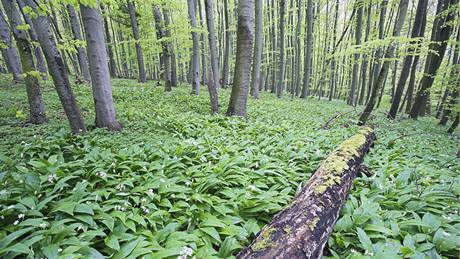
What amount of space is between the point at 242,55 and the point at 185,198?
514 cm

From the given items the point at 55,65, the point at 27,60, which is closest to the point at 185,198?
the point at 55,65

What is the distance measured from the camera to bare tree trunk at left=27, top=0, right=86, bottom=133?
13.9ft

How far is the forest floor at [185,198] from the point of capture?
226cm

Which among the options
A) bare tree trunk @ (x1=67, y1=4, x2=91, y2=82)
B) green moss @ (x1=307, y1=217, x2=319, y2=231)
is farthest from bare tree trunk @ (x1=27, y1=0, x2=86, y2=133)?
bare tree trunk @ (x1=67, y1=4, x2=91, y2=82)

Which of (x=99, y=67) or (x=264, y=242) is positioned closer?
(x=264, y=242)

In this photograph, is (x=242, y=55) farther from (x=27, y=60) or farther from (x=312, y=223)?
(x=312, y=223)

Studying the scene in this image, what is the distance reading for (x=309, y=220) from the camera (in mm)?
2449

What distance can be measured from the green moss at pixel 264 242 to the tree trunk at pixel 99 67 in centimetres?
450

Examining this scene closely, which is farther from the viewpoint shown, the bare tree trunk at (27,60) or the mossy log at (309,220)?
the bare tree trunk at (27,60)

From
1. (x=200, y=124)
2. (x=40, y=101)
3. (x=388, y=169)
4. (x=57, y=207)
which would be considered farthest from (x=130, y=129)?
(x=388, y=169)

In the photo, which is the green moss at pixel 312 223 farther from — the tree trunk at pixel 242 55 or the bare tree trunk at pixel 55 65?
the tree trunk at pixel 242 55

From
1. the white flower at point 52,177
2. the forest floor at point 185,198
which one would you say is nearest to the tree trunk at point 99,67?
the forest floor at point 185,198

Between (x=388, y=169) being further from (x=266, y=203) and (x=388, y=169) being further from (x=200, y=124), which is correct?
(x=200, y=124)

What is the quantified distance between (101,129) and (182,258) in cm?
415
